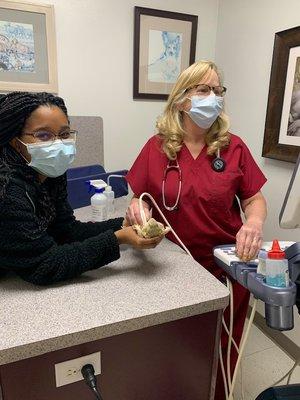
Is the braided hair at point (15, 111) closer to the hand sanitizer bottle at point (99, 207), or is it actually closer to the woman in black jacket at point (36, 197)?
the woman in black jacket at point (36, 197)

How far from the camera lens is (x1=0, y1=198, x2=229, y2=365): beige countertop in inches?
25.4

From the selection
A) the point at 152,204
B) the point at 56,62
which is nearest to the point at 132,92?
the point at 56,62

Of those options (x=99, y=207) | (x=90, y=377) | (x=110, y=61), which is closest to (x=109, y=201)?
(x=99, y=207)

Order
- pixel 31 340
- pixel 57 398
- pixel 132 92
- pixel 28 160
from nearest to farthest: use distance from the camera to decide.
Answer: pixel 31 340
pixel 57 398
pixel 28 160
pixel 132 92

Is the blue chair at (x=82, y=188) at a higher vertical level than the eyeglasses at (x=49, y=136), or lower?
lower

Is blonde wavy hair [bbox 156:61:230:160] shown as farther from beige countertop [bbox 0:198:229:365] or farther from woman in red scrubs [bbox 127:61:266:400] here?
beige countertop [bbox 0:198:229:365]

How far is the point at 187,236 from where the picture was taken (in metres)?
1.25

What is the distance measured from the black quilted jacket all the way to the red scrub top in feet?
1.47

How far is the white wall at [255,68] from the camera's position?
1.79 m

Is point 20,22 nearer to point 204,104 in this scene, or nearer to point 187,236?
point 204,104

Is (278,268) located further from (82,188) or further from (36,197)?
(82,188)

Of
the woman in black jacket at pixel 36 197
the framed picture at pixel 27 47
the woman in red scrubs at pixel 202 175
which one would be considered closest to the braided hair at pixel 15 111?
the woman in black jacket at pixel 36 197

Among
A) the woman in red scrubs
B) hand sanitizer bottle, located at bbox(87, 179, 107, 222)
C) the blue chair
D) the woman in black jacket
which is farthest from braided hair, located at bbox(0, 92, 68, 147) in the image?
the blue chair

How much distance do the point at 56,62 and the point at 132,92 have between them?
51 centimetres
